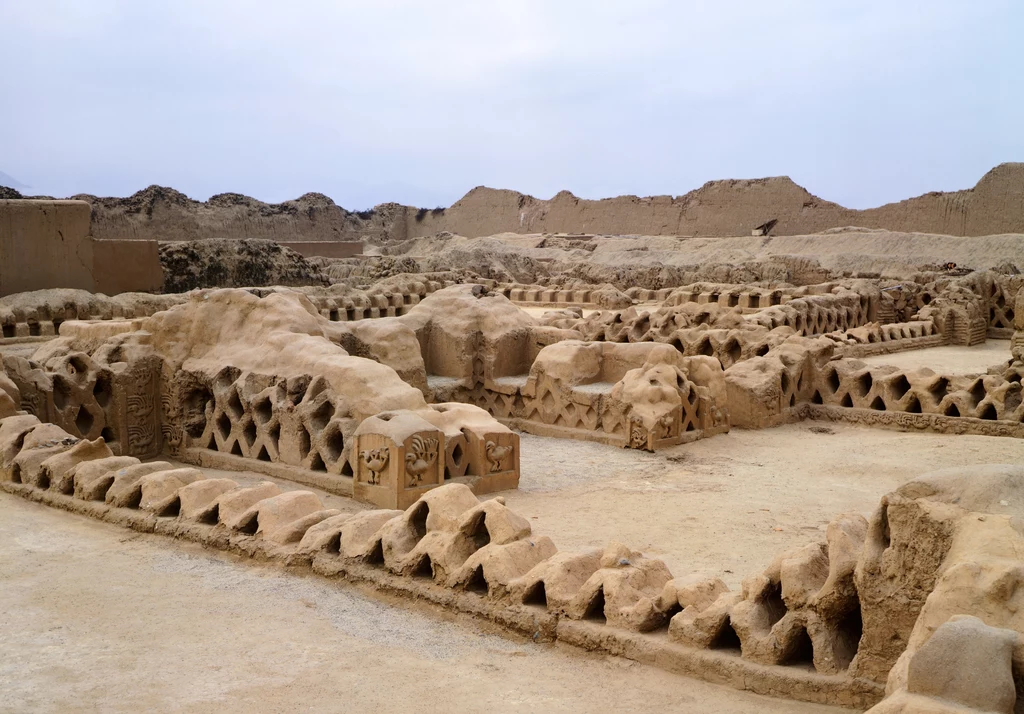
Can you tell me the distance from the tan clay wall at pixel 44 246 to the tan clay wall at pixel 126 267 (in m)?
0.36

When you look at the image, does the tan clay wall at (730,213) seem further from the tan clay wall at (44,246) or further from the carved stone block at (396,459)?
the carved stone block at (396,459)

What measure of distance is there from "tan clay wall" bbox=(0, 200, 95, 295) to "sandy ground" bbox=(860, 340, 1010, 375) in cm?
1125

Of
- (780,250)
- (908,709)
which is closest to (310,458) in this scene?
(908,709)

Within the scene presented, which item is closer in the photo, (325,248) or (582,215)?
(325,248)

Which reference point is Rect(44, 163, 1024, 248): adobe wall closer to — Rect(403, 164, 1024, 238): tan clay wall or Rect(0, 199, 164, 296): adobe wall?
Rect(403, 164, 1024, 238): tan clay wall

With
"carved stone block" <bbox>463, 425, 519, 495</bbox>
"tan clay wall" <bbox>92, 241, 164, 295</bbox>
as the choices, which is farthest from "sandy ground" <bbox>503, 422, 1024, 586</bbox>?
"tan clay wall" <bbox>92, 241, 164, 295</bbox>

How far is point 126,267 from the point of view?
1498cm

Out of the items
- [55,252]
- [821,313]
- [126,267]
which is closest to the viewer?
[55,252]

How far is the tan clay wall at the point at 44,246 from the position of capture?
12.9m

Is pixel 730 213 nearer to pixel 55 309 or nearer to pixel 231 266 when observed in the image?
pixel 231 266

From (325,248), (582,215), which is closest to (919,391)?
(325,248)

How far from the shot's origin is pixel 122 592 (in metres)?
4.27

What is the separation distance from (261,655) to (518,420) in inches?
278

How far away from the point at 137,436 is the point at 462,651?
588 centimetres
